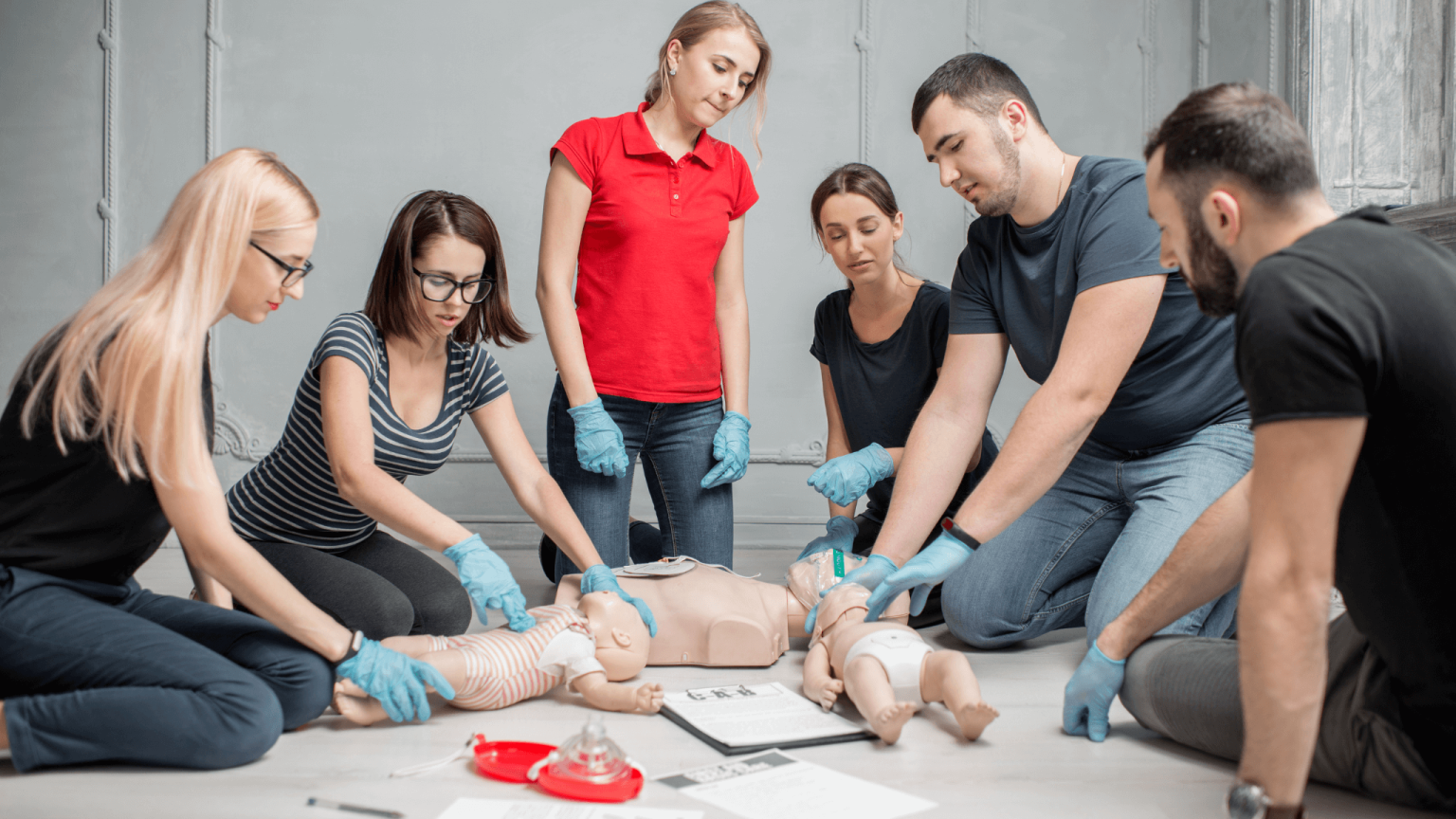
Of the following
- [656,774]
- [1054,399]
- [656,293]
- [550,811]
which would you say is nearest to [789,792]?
[656,774]

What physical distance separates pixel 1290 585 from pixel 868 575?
1.06 metres

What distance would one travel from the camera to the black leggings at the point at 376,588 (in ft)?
5.91

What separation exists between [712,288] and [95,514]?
1.55 meters

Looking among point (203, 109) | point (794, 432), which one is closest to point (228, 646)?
point (794, 432)

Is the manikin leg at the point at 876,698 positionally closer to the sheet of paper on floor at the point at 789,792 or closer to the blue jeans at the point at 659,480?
the sheet of paper on floor at the point at 789,792

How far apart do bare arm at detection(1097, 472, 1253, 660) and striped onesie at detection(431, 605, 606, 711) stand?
3.00 ft

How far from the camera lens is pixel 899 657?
5.11 ft

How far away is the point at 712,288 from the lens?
2.52 m

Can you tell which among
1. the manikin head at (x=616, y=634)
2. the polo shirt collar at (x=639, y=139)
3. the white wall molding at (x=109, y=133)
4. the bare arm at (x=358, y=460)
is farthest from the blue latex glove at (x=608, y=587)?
the white wall molding at (x=109, y=133)

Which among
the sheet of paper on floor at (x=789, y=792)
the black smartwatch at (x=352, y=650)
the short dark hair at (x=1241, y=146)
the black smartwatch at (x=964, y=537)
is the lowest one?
the sheet of paper on floor at (x=789, y=792)

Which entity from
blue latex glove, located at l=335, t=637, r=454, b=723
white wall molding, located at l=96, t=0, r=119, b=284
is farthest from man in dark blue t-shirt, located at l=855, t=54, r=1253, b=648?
white wall molding, located at l=96, t=0, r=119, b=284

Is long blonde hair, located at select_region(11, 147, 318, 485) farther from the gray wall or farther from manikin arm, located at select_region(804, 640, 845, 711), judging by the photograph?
the gray wall

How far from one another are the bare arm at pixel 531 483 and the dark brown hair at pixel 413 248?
0.25 m

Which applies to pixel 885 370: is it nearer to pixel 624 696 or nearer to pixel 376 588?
pixel 624 696
